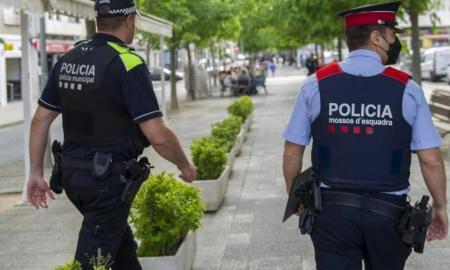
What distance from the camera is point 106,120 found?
142 inches

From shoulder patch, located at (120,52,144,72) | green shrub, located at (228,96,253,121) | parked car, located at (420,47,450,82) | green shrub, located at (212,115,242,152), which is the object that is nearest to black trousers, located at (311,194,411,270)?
shoulder patch, located at (120,52,144,72)

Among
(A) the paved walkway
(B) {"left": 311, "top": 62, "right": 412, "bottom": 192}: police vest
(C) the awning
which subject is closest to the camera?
(B) {"left": 311, "top": 62, "right": 412, "bottom": 192}: police vest

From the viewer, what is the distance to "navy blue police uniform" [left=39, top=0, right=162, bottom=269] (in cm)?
357

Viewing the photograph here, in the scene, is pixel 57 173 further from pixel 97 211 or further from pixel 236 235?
pixel 236 235

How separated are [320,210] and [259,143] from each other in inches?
428

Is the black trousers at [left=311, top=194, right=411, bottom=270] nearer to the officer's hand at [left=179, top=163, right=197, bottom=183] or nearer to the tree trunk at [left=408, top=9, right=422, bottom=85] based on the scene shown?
the officer's hand at [left=179, top=163, right=197, bottom=183]

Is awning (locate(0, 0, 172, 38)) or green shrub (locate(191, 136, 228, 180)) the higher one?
awning (locate(0, 0, 172, 38))

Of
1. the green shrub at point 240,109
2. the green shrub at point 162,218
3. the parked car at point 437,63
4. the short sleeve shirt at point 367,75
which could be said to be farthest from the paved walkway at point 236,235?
the parked car at point 437,63

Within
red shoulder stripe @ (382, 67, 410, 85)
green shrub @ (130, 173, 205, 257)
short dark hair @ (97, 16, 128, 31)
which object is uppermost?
short dark hair @ (97, 16, 128, 31)

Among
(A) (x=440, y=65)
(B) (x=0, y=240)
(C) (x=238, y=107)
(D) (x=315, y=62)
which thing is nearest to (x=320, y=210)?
(B) (x=0, y=240)

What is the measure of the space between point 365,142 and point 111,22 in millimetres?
1403

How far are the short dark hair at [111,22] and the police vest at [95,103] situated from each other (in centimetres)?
10

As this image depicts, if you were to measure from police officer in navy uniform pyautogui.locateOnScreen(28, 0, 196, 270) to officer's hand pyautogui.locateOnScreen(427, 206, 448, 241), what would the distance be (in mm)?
1260

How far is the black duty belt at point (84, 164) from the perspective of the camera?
362cm
